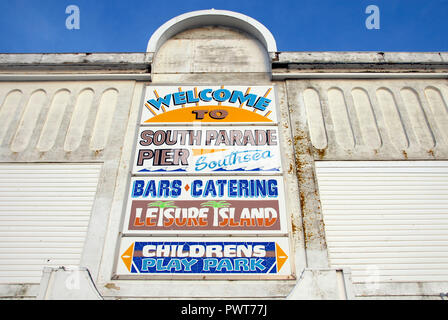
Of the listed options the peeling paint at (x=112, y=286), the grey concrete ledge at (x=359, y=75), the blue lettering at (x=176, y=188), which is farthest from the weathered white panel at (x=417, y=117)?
the peeling paint at (x=112, y=286)

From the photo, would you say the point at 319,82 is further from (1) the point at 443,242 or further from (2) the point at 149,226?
(2) the point at 149,226

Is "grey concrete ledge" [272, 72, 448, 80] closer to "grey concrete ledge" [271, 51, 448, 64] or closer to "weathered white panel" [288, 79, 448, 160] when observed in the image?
"weathered white panel" [288, 79, 448, 160]

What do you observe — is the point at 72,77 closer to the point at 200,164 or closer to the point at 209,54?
the point at 209,54

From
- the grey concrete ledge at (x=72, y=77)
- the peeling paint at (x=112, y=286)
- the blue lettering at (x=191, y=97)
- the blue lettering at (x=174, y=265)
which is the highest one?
the grey concrete ledge at (x=72, y=77)

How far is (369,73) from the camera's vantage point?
10102 millimetres

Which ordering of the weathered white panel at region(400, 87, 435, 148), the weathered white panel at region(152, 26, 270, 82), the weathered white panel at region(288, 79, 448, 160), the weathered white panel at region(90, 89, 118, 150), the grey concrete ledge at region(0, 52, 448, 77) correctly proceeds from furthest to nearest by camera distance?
the weathered white panel at region(152, 26, 270, 82) < the grey concrete ledge at region(0, 52, 448, 77) < the weathered white panel at region(400, 87, 435, 148) < the weathered white panel at region(90, 89, 118, 150) < the weathered white panel at region(288, 79, 448, 160)

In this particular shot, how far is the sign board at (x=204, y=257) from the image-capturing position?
707 cm

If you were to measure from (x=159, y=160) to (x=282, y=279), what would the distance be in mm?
3973

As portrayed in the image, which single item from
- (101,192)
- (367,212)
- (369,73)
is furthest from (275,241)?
(369,73)

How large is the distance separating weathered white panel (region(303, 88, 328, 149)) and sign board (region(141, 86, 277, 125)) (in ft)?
A: 3.09

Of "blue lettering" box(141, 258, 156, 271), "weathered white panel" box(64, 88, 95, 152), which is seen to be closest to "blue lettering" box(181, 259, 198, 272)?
"blue lettering" box(141, 258, 156, 271)

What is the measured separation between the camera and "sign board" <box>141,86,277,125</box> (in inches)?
365

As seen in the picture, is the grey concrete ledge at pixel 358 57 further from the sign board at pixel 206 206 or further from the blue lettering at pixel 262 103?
the sign board at pixel 206 206

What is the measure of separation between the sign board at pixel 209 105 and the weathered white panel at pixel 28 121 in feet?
9.67
